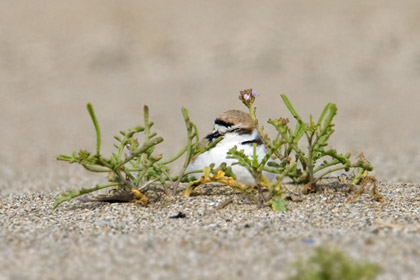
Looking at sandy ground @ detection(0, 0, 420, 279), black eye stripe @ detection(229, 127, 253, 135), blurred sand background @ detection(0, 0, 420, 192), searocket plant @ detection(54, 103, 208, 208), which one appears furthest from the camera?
blurred sand background @ detection(0, 0, 420, 192)

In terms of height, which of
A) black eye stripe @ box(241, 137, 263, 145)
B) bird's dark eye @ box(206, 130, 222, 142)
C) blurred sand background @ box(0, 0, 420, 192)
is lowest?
black eye stripe @ box(241, 137, 263, 145)

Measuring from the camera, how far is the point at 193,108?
10.2 metres

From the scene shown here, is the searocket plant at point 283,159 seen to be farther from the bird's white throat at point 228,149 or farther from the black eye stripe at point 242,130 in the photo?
the black eye stripe at point 242,130

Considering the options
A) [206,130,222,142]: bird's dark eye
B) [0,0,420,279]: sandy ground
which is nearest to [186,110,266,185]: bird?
[206,130,222,142]: bird's dark eye

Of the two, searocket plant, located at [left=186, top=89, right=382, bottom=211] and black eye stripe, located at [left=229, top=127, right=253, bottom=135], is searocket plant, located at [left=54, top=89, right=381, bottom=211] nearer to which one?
searocket plant, located at [left=186, top=89, right=382, bottom=211]

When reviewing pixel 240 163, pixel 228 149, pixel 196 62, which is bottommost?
pixel 240 163

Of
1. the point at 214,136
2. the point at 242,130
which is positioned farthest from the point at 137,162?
the point at 242,130

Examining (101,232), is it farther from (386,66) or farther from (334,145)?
(386,66)

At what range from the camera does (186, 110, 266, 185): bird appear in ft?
14.2

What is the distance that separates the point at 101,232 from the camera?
3.59m

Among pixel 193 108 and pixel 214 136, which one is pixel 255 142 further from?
pixel 193 108

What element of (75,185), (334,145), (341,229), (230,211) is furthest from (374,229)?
(334,145)

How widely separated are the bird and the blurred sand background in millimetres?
4481

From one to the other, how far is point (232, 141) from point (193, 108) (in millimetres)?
5810
